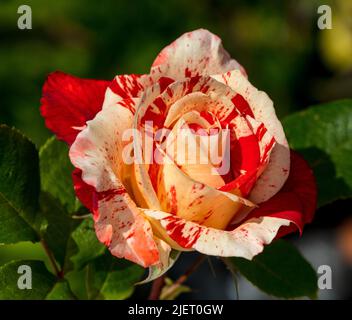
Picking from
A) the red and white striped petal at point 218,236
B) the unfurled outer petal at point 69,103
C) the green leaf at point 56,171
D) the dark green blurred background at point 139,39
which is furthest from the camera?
the dark green blurred background at point 139,39

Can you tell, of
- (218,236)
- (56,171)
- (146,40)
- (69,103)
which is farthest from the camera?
(146,40)

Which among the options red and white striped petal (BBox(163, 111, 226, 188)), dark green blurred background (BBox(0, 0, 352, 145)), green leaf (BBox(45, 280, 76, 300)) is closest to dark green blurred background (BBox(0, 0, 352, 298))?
dark green blurred background (BBox(0, 0, 352, 145))

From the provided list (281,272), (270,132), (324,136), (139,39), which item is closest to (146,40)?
(139,39)

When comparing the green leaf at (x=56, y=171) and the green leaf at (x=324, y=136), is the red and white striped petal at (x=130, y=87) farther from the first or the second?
the green leaf at (x=324, y=136)

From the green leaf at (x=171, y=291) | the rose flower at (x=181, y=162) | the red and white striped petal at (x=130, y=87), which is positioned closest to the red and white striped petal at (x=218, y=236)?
the rose flower at (x=181, y=162)

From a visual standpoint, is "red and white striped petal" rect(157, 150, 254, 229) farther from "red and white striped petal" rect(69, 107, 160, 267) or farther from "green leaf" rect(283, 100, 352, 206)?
"green leaf" rect(283, 100, 352, 206)

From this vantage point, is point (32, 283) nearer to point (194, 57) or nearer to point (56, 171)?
point (56, 171)
